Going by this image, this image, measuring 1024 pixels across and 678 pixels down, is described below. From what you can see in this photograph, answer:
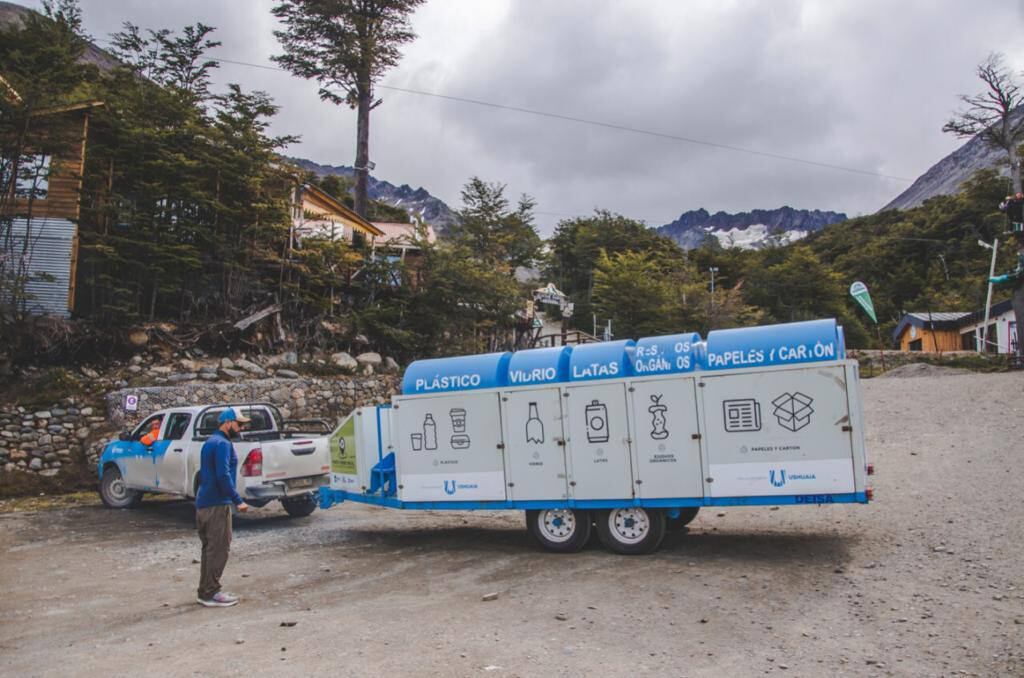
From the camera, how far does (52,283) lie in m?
18.2

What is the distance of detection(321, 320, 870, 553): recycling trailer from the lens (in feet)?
25.5

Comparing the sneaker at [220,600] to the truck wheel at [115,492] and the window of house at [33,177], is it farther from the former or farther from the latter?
the window of house at [33,177]

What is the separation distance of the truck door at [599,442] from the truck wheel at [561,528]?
359 mm

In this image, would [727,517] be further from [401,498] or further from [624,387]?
[401,498]

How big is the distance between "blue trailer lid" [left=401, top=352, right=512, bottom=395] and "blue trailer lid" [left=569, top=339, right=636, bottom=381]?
3.26 feet

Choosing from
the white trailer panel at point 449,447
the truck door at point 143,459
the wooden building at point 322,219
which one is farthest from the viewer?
the wooden building at point 322,219

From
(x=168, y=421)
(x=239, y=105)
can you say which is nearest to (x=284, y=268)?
(x=239, y=105)

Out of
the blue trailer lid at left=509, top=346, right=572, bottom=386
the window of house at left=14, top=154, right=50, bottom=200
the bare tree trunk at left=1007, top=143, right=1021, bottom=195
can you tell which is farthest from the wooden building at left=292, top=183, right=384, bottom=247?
the bare tree trunk at left=1007, top=143, right=1021, bottom=195

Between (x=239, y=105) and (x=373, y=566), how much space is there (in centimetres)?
1623

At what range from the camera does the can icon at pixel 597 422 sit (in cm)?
871

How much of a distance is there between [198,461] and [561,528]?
6345 millimetres

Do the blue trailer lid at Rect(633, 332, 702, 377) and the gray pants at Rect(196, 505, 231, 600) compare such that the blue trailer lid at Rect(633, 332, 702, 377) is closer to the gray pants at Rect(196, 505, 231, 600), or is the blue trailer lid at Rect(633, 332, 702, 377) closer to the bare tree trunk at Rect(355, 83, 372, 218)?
the gray pants at Rect(196, 505, 231, 600)

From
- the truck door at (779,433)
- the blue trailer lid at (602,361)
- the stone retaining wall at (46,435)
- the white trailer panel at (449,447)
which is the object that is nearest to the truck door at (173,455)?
the white trailer panel at (449,447)

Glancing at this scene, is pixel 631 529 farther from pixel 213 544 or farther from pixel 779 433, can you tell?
pixel 213 544
